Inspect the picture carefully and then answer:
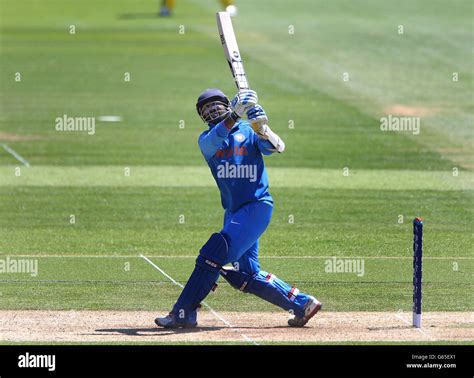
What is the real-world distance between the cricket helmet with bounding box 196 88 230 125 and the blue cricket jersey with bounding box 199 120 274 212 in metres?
0.16

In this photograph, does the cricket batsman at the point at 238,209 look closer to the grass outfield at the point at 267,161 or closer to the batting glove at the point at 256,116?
the batting glove at the point at 256,116

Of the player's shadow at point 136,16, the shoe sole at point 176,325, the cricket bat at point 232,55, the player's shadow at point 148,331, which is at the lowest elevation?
the player's shadow at point 148,331

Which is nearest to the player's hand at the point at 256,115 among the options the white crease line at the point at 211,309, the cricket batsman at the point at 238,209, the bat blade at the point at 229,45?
the cricket batsman at the point at 238,209

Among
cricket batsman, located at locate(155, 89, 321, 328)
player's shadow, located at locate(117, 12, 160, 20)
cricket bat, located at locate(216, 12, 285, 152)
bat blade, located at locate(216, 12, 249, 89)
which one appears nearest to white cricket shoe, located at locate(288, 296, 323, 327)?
cricket batsman, located at locate(155, 89, 321, 328)

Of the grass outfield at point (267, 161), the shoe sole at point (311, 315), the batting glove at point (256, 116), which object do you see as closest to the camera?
the batting glove at point (256, 116)

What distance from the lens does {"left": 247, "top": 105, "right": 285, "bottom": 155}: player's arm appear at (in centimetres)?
1313

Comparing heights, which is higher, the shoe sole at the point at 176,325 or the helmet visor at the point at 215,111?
the helmet visor at the point at 215,111

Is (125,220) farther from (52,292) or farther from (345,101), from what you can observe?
(345,101)

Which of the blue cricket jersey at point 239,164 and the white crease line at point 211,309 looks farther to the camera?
the blue cricket jersey at point 239,164

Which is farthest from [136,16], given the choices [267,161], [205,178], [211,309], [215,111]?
[215,111]

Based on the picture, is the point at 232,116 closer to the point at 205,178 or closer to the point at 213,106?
the point at 213,106

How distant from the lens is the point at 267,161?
28.1 m

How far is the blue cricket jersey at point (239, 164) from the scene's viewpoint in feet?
43.9

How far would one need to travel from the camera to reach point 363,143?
98.1 ft
